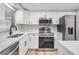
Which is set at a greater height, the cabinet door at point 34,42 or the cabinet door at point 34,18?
the cabinet door at point 34,18

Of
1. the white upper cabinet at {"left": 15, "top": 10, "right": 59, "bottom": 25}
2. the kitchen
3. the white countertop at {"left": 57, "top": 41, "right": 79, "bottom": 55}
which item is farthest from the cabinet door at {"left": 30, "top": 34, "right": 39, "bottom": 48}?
the white countertop at {"left": 57, "top": 41, "right": 79, "bottom": 55}

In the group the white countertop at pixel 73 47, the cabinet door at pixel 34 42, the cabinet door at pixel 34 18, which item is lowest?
the cabinet door at pixel 34 42

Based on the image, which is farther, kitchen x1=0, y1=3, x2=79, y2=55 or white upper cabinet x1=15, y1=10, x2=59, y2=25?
white upper cabinet x1=15, y1=10, x2=59, y2=25

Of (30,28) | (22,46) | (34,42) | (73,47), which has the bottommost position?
(34,42)

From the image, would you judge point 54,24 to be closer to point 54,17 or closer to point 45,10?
point 54,17

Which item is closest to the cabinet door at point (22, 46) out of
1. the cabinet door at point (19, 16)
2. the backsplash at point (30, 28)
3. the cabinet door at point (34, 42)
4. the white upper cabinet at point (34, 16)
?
the cabinet door at point (34, 42)

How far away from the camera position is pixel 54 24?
5387mm

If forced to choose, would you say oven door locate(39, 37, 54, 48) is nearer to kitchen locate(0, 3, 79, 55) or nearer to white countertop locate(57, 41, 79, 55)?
kitchen locate(0, 3, 79, 55)

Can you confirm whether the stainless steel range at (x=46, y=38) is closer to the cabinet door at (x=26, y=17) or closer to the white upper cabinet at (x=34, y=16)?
the white upper cabinet at (x=34, y=16)

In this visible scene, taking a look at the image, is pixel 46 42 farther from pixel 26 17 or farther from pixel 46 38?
pixel 26 17

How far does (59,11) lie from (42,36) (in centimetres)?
160

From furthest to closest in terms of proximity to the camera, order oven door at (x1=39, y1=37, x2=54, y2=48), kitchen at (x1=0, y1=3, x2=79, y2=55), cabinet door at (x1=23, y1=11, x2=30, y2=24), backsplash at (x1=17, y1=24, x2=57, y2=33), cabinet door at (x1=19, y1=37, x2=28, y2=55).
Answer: backsplash at (x1=17, y1=24, x2=57, y2=33), cabinet door at (x1=23, y1=11, x2=30, y2=24), oven door at (x1=39, y1=37, x2=54, y2=48), kitchen at (x1=0, y1=3, x2=79, y2=55), cabinet door at (x1=19, y1=37, x2=28, y2=55)

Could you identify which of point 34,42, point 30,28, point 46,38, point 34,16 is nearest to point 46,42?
point 46,38
